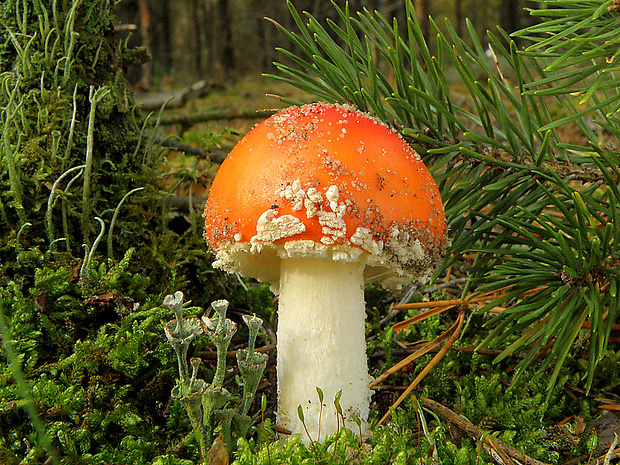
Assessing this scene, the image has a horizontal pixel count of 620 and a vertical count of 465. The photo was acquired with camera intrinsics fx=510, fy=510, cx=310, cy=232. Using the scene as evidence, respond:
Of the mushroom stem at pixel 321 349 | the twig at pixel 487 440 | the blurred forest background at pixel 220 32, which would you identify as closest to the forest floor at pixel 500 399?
the twig at pixel 487 440

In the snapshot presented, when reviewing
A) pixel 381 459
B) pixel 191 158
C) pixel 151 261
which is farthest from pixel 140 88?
pixel 381 459

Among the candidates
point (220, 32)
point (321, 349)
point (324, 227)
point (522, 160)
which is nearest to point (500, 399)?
point (321, 349)

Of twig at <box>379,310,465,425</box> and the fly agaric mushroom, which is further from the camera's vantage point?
twig at <box>379,310,465,425</box>

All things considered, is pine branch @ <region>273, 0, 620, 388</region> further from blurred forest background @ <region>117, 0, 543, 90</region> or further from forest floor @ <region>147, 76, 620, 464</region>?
blurred forest background @ <region>117, 0, 543, 90</region>

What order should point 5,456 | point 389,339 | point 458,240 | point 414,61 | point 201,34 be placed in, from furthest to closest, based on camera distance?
point 201,34
point 389,339
point 458,240
point 414,61
point 5,456

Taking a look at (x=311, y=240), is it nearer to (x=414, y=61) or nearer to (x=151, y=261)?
(x=414, y=61)

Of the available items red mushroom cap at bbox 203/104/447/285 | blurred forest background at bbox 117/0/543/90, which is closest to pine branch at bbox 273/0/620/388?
red mushroom cap at bbox 203/104/447/285
